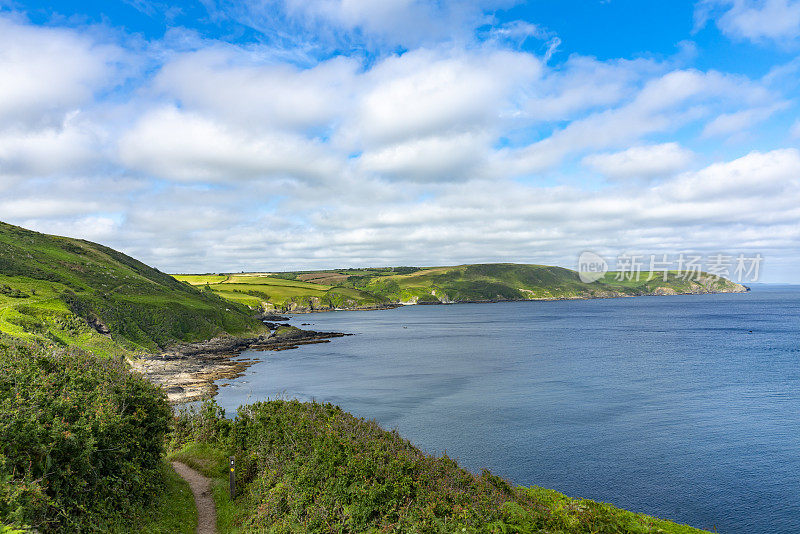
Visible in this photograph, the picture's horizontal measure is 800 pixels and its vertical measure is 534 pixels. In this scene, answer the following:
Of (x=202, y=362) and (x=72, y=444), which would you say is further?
(x=202, y=362)

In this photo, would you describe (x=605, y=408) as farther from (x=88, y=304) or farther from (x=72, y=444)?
(x=88, y=304)

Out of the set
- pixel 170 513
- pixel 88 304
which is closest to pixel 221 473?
pixel 170 513

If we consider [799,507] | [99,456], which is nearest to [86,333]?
[99,456]

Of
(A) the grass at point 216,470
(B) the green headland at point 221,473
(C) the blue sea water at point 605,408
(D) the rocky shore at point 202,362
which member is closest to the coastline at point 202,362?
(D) the rocky shore at point 202,362

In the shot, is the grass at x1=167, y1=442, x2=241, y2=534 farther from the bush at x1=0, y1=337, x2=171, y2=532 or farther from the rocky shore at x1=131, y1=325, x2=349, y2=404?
the rocky shore at x1=131, y1=325, x2=349, y2=404

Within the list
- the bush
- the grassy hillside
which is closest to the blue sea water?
the grassy hillside

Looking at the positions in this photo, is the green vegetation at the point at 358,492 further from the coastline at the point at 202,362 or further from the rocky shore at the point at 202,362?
the coastline at the point at 202,362
